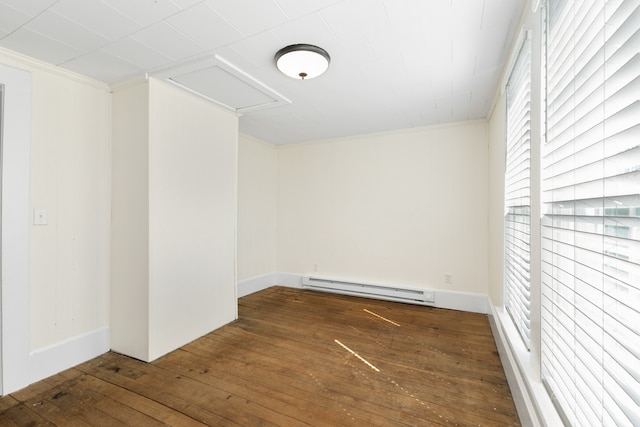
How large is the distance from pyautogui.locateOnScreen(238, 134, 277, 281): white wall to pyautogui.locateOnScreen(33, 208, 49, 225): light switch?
2.16m

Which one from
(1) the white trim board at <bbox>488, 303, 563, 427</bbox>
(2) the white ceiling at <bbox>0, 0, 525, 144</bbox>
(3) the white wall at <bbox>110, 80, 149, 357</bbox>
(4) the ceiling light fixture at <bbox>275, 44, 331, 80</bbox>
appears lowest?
(1) the white trim board at <bbox>488, 303, 563, 427</bbox>

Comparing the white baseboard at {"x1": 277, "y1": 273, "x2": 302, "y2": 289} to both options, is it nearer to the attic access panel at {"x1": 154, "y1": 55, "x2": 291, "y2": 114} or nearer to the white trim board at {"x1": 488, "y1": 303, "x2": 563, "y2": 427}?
the attic access panel at {"x1": 154, "y1": 55, "x2": 291, "y2": 114}

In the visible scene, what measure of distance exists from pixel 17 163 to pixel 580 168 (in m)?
3.29

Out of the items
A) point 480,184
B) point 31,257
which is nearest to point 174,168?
point 31,257

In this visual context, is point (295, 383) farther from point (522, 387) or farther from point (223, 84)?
point (223, 84)

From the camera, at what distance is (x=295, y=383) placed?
206 cm

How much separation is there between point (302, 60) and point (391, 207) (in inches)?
100

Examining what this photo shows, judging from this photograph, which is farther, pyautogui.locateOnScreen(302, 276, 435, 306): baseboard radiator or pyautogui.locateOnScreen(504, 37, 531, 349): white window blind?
pyautogui.locateOnScreen(302, 276, 435, 306): baseboard radiator

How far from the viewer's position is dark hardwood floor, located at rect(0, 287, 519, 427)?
5.67 feet

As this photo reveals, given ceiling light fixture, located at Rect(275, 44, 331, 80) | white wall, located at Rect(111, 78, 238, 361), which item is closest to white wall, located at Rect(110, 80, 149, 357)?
white wall, located at Rect(111, 78, 238, 361)

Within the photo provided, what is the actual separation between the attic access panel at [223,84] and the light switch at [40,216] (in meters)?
1.39

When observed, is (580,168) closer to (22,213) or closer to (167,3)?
(167,3)

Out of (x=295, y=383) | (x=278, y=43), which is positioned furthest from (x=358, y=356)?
(x=278, y=43)

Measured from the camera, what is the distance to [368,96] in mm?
2760
